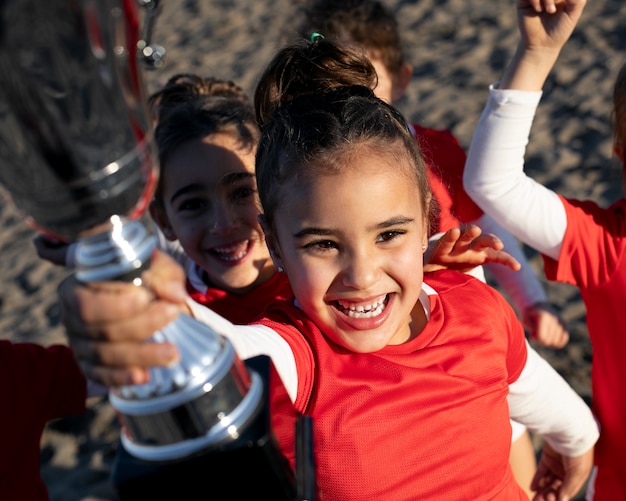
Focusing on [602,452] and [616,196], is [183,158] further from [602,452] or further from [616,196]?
[616,196]

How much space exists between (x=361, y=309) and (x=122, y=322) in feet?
2.44

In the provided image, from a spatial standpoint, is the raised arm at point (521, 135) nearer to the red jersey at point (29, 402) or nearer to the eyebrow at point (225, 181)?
the eyebrow at point (225, 181)

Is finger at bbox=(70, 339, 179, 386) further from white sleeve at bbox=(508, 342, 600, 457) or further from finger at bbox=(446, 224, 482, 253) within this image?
white sleeve at bbox=(508, 342, 600, 457)

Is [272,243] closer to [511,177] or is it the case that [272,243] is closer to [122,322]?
[511,177]

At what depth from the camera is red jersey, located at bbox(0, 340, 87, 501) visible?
5.08 ft

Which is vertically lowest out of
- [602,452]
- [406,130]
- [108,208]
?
[602,452]

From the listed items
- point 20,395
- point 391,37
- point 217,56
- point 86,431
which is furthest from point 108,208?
point 217,56

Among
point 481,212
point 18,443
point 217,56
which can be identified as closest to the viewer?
point 18,443

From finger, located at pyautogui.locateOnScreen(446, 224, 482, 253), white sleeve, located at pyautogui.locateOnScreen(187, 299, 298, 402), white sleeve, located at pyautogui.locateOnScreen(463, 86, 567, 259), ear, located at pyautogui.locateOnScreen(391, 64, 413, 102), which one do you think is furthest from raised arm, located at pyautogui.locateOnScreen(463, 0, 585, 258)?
ear, located at pyautogui.locateOnScreen(391, 64, 413, 102)

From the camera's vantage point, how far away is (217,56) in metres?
6.30

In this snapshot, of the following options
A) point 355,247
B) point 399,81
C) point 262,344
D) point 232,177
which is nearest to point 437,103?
point 399,81

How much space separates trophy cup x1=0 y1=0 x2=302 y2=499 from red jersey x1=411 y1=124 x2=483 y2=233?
3.81 ft

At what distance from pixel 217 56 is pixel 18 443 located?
5.18 metres

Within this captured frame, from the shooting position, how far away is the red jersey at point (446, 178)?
1.80m
